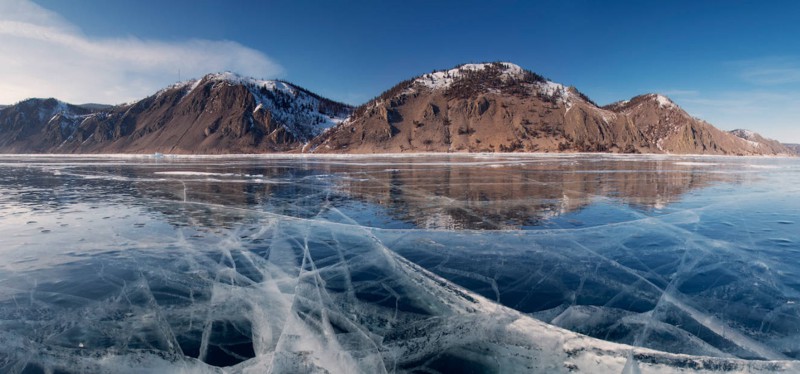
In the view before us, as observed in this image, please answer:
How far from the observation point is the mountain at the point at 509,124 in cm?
13838

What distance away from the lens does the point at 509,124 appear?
145 meters

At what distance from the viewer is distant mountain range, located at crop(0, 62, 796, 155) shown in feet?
462

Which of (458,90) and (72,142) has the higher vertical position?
(458,90)

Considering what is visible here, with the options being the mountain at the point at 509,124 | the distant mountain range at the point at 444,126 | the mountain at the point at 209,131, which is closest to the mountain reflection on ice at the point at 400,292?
the mountain at the point at 509,124

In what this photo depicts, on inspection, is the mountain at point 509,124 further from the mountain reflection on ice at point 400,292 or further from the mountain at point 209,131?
the mountain reflection on ice at point 400,292

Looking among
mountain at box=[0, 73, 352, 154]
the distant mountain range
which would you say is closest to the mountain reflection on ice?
the distant mountain range

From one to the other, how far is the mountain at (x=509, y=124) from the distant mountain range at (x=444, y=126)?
1.31 ft

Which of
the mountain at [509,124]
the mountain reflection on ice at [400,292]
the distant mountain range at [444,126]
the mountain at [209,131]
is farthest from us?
the mountain at [209,131]

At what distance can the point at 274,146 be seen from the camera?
166625mm

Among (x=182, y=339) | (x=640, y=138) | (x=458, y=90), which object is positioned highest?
(x=458, y=90)

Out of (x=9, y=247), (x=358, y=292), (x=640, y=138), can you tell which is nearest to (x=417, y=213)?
(x=358, y=292)

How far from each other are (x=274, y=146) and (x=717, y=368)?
174123 millimetres

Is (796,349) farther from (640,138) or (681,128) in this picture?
(681,128)

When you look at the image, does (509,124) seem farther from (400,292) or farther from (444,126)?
(400,292)
